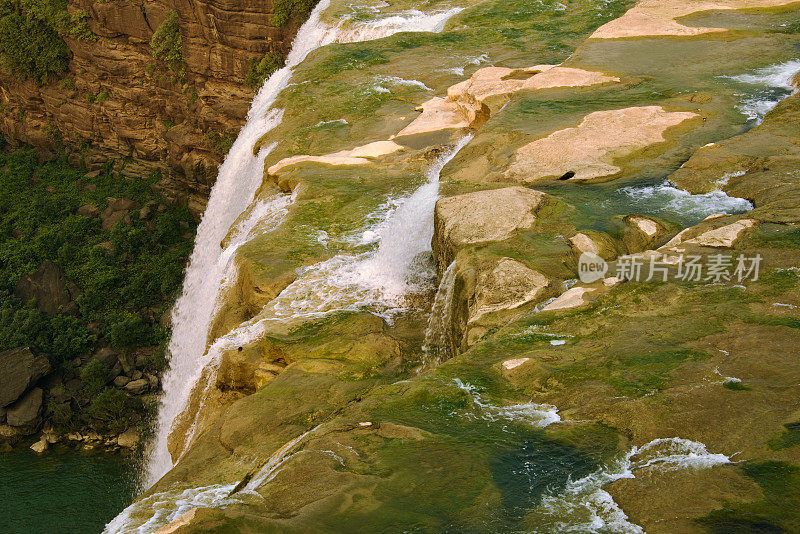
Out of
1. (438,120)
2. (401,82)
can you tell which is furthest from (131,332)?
(438,120)

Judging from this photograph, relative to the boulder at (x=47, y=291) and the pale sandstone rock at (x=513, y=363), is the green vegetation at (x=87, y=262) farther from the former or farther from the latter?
the pale sandstone rock at (x=513, y=363)

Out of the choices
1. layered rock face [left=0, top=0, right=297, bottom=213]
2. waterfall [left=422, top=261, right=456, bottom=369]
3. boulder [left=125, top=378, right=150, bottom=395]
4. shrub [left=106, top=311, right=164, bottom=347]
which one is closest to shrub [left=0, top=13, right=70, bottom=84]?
layered rock face [left=0, top=0, right=297, bottom=213]

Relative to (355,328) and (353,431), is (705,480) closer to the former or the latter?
(353,431)

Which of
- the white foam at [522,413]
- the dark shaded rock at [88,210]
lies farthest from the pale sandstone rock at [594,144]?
the dark shaded rock at [88,210]

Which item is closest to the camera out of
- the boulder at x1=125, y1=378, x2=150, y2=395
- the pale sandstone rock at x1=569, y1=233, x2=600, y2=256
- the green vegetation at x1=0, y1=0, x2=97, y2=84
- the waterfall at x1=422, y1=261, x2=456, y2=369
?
the pale sandstone rock at x1=569, y1=233, x2=600, y2=256

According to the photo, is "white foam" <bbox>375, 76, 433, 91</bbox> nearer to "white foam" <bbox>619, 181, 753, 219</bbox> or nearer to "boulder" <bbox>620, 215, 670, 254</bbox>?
"white foam" <bbox>619, 181, 753, 219</bbox>

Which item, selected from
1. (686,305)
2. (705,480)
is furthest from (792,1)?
(705,480)
